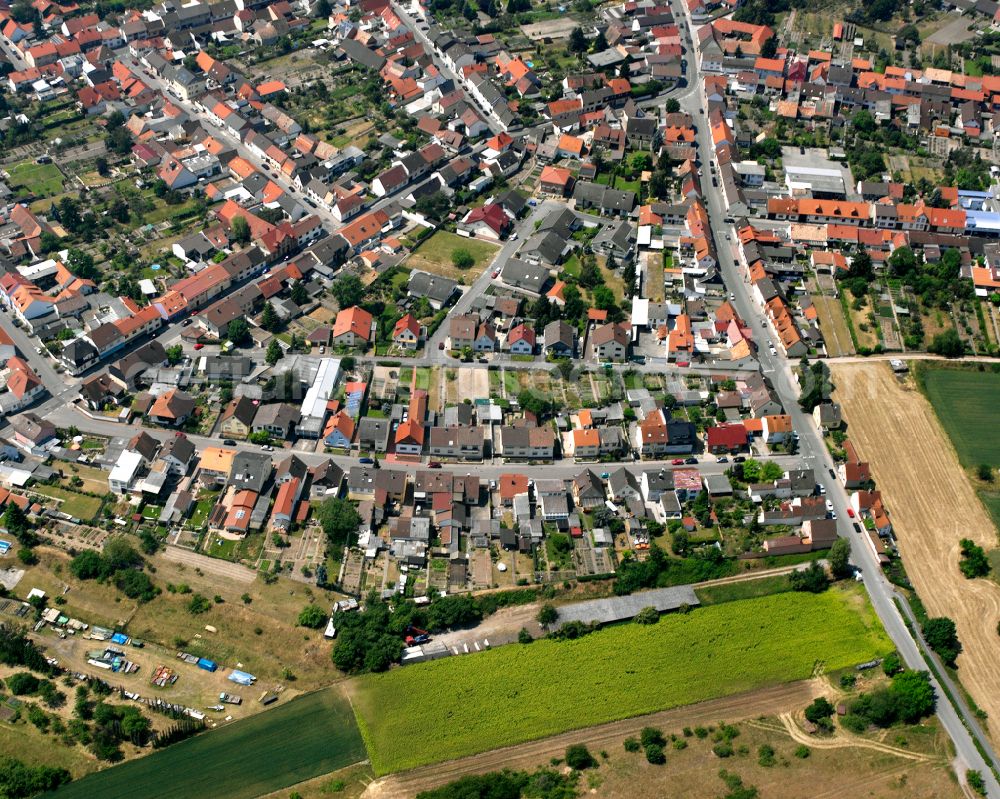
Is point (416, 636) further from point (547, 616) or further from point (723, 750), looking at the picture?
point (723, 750)

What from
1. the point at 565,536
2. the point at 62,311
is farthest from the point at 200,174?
the point at 565,536

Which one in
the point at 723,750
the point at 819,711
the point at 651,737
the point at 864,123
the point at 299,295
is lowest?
the point at 723,750

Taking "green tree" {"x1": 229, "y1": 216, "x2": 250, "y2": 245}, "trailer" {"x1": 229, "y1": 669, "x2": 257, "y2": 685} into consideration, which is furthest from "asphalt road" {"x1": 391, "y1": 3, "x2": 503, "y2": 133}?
"trailer" {"x1": 229, "y1": 669, "x2": 257, "y2": 685}

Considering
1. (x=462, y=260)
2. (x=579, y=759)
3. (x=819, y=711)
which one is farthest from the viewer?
(x=462, y=260)

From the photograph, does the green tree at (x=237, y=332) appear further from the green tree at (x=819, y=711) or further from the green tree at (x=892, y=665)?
the green tree at (x=892, y=665)

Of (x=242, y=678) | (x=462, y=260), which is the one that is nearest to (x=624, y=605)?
(x=242, y=678)

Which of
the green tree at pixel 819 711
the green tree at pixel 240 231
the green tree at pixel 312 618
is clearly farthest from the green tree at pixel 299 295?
the green tree at pixel 819 711
